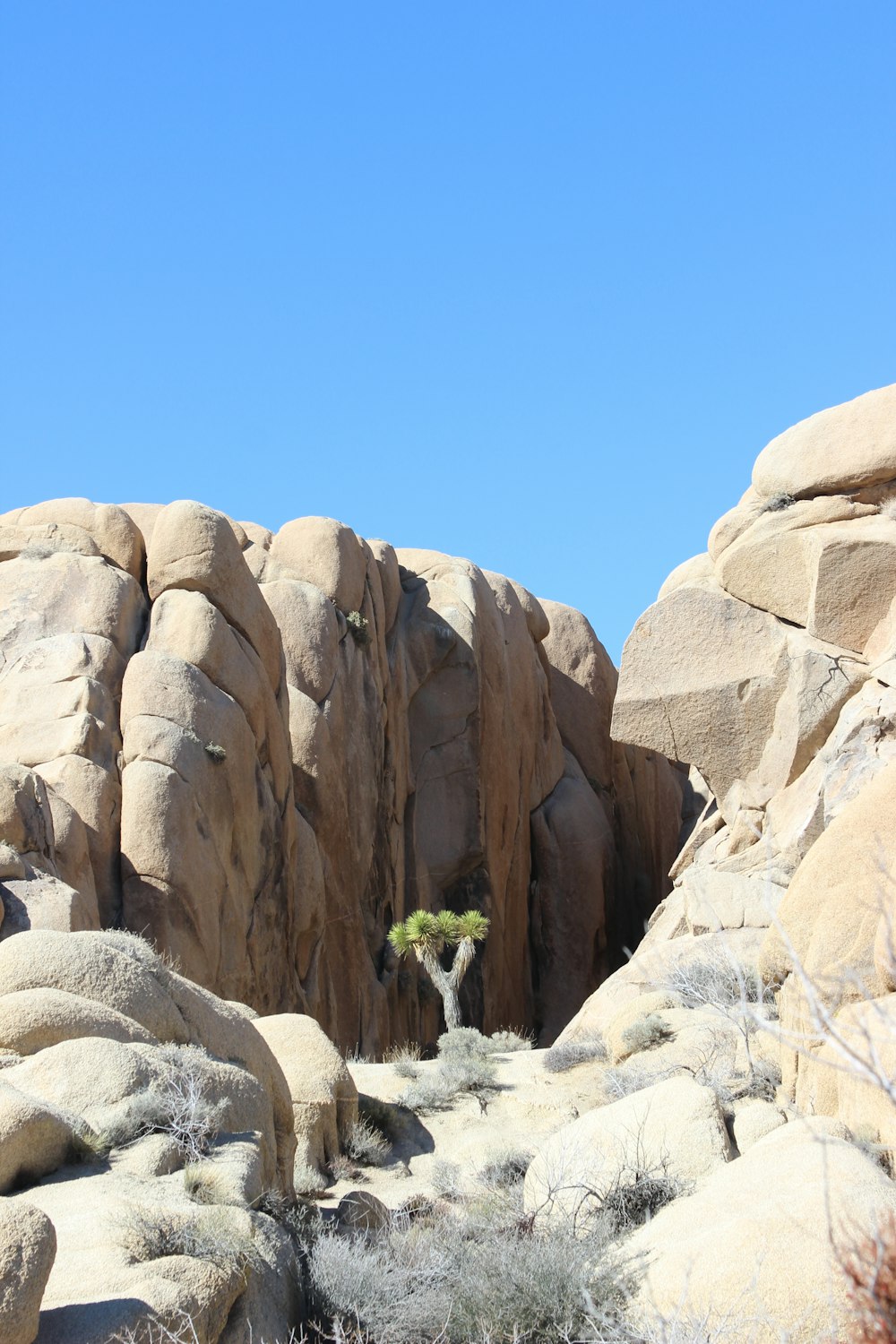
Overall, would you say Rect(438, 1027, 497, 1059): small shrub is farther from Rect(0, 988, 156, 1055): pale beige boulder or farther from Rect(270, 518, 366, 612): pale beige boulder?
Rect(0, 988, 156, 1055): pale beige boulder

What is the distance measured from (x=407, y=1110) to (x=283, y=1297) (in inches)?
325

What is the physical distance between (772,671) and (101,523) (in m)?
9.73

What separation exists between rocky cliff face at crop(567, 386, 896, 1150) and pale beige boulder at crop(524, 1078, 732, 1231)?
605 cm

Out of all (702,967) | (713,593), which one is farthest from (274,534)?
(702,967)

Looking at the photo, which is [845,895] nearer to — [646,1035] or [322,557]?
[646,1035]

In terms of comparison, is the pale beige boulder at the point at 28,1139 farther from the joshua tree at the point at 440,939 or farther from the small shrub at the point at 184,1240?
the joshua tree at the point at 440,939

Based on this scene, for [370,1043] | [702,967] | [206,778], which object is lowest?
[370,1043]

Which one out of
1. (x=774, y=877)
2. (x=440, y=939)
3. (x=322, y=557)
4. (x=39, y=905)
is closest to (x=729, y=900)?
(x=774, y=877)

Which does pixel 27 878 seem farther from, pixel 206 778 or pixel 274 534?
pixel 274 534

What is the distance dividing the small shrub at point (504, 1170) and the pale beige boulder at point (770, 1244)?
432cm

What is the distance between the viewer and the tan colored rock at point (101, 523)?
19.1m

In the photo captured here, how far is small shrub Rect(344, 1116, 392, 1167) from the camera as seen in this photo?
12.1m

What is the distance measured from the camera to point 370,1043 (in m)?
22.2

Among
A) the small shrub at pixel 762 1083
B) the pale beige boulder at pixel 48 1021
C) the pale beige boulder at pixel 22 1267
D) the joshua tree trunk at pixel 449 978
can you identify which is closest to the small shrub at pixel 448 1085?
the joshua tree trunk at pixel 449 978
